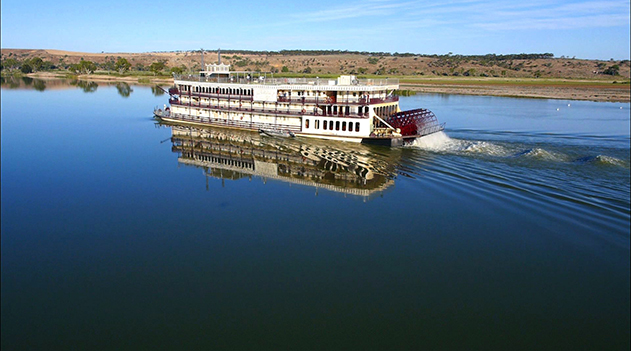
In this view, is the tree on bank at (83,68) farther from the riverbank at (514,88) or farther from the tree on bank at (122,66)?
the riverbank at (514,88)

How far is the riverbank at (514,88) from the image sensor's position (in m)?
97.7

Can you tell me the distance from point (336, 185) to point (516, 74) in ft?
473

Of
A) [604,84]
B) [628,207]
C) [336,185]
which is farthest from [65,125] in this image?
[604,84]

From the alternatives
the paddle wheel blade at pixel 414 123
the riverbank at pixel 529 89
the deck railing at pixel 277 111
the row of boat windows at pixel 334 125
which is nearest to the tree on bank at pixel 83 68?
the riverbank at pixel 529 89

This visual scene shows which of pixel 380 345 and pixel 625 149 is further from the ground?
pixel 625 149

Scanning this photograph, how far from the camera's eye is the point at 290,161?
37438mm

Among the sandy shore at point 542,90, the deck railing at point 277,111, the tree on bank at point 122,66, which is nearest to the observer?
the deck railing at point 277,111

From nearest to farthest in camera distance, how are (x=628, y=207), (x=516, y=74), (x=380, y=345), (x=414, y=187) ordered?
(x=380, y=345) → (x=628, y=207) → (x=414, y=187) → (x=516, y=74)

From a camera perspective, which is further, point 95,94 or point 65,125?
point 95,94

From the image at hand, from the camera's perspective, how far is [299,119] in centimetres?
4706

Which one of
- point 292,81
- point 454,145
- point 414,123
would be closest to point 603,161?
point 454,145

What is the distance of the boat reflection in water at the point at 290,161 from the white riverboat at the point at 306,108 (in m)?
1.83

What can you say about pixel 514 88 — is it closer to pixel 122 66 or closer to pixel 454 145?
pixel 454 145

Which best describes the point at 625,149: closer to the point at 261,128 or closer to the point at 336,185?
the point at 336,185
